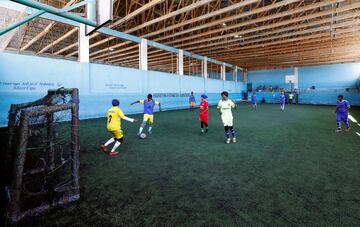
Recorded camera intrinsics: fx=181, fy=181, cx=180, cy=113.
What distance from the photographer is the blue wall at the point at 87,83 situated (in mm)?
10156

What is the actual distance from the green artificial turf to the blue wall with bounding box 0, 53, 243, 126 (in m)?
7.67

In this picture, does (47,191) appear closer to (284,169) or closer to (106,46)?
(284,169)

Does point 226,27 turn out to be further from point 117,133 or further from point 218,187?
point 218,187

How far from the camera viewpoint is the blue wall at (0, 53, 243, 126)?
10.2 meters

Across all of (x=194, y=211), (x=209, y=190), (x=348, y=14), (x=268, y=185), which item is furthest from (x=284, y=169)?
(x=348, y=14)

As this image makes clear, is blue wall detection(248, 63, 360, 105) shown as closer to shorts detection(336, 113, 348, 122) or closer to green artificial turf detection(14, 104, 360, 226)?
shorts detection(336, 113, 348, 122)

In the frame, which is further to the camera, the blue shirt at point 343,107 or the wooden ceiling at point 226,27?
the wooden ceiling at point 226,27

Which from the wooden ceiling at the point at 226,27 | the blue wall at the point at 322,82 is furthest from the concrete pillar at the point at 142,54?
the blue wall at the point at 322,82

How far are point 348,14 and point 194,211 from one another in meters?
16.6

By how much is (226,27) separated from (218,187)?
14.0 metres

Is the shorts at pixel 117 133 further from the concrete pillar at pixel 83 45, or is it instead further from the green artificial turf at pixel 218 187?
the concrete pillar at pixel 83 45

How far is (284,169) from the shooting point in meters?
4.46

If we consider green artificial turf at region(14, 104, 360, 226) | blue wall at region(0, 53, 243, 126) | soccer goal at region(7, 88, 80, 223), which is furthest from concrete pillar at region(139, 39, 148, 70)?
soccer goal at region(7, 88, 80, 223)

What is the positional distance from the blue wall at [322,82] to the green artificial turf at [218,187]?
30848 mm
